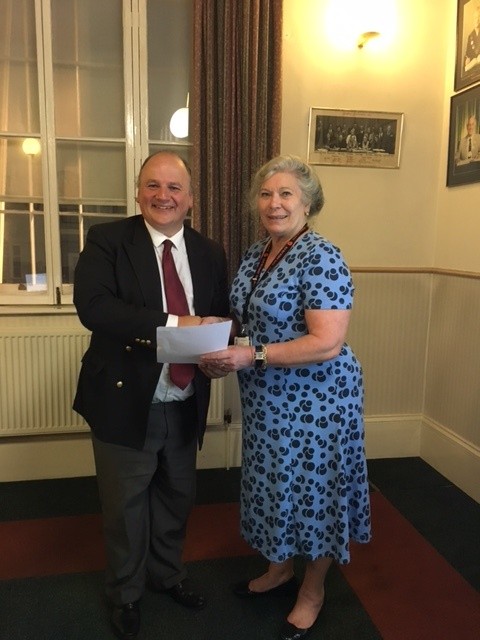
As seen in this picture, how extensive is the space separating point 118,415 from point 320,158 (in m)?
2.04

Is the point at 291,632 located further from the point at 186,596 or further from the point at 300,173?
the point at 300,173

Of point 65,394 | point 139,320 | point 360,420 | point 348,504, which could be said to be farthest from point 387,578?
point 65,394

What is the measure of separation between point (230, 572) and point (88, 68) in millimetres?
2674

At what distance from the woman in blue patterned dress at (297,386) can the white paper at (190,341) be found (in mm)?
73

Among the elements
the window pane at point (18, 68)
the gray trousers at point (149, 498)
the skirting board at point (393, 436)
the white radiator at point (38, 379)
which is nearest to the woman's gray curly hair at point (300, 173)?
the gray trousers at point (149, 498)

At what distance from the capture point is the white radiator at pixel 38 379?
2.88m

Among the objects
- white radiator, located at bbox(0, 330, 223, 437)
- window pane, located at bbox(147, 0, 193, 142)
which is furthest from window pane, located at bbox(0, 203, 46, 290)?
window pane, located at bbox(147, 0, 193, 142)

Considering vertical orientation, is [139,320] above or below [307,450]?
above

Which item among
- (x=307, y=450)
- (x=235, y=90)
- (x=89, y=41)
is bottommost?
(x=307, y=450)

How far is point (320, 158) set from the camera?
309cm

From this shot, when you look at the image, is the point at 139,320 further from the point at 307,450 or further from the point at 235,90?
the point at 235,90

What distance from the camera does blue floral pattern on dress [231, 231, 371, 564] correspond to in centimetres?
170

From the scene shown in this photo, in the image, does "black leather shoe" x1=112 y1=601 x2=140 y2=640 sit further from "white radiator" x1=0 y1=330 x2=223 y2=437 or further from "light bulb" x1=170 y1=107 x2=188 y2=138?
"light bulb" x1=170 y1=107 x2=188 y2=138

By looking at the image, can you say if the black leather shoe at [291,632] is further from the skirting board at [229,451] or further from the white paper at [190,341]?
the skirting board at [229,451]
